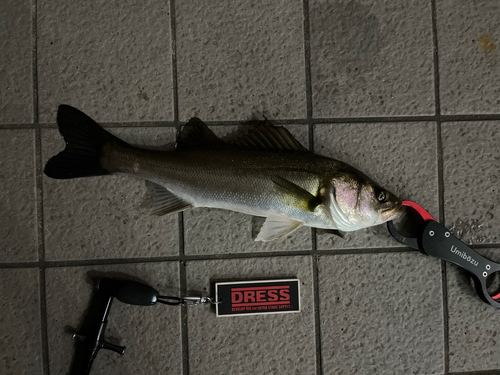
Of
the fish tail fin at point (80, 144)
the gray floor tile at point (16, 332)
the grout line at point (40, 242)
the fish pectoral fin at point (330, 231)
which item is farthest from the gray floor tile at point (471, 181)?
the gray floor tile at point (16, 332)

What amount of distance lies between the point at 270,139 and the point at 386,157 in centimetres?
72

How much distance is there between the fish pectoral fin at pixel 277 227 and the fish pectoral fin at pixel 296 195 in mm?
108

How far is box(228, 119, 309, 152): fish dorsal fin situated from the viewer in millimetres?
1883

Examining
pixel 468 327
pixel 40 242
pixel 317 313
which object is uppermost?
pixel 40 242

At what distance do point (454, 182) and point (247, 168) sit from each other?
1.26 m

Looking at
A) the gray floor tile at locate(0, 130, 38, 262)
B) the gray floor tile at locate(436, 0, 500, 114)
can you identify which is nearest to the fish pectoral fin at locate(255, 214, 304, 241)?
the gray floor tile at locate(436, 0, 500, 114)

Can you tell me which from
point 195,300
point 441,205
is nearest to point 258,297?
point 195,300

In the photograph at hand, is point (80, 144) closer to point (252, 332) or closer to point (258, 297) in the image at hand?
point (258, 297)

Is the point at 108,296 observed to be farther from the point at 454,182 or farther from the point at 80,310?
the point at 454,182

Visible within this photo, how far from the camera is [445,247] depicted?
201 centimetres

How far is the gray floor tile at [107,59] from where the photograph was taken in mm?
1984

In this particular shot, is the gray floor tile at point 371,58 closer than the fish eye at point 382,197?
No

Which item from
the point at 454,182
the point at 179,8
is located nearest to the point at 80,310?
the point at 179,8

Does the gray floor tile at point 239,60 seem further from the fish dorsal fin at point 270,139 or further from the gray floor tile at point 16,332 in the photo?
the gray floor tile at point 16,332
